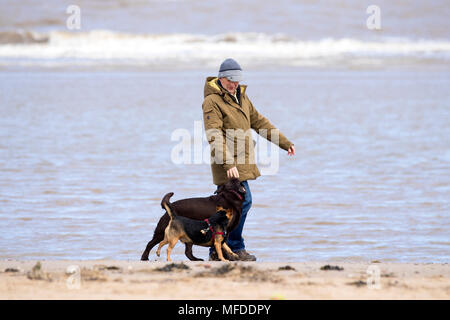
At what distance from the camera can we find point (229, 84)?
702cm

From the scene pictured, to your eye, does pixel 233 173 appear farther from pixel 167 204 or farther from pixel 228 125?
pixel 167 204

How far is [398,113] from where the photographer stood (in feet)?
67.4

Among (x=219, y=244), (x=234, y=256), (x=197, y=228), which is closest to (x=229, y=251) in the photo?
(x=234, y=256)

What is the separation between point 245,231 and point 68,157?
5595 millimetres

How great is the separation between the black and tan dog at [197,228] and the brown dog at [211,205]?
58mm

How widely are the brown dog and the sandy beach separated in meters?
0.36

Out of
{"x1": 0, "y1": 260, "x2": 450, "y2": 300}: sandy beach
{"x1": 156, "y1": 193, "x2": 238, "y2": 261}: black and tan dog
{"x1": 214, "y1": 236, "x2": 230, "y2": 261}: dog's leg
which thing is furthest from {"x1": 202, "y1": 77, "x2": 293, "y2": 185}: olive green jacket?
{"x1": 0, "y1": 260, "x2": 450, "y2": 300}: sandy beach

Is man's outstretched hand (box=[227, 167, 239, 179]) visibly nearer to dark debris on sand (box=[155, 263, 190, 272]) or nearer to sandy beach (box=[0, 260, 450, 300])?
sandy beach (box=[0, 260, 450, 300])

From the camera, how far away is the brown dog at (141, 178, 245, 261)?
22.6 ft

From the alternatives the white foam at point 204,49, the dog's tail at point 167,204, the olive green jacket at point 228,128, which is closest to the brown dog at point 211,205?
the dog's tail at point 167,204

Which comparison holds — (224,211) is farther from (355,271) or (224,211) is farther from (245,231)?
(245,231)

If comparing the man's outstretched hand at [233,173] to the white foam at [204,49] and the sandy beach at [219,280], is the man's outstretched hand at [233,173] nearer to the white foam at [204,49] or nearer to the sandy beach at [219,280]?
the sandy beach at [219,280]

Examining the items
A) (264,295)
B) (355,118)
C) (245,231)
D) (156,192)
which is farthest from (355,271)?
(355,118)

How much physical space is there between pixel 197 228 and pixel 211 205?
0.24m
